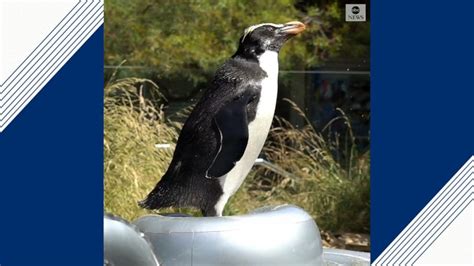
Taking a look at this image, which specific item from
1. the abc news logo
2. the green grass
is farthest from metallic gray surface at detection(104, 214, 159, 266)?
the green grass

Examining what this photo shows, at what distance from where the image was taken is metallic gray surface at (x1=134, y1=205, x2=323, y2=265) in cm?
473

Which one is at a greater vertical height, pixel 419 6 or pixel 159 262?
pixel 419 6

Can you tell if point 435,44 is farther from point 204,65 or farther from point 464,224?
point 204,65

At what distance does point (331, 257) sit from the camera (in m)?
5.69

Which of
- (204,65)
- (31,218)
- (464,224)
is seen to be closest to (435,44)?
(464,224)

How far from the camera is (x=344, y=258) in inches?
223

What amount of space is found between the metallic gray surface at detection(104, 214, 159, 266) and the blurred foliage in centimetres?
397

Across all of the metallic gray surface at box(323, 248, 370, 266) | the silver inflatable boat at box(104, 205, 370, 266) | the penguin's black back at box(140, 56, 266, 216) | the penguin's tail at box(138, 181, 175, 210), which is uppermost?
the penguin's black back at box(140, 56, 266, 216)

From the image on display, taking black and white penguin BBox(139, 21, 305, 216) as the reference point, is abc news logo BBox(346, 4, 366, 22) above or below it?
above

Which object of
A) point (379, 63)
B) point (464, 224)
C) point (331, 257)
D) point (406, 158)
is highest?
point (379, 63)

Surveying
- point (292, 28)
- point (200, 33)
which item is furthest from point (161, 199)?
point (200, 33)

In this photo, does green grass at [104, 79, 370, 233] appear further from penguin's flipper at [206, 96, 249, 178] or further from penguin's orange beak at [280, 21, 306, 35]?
penguin's orange beak at [280, 21, 306, 35]

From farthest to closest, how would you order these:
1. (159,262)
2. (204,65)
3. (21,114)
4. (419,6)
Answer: (204,65) → (159,262) → (419,6) → (21,114)

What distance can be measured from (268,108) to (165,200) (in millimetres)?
701
